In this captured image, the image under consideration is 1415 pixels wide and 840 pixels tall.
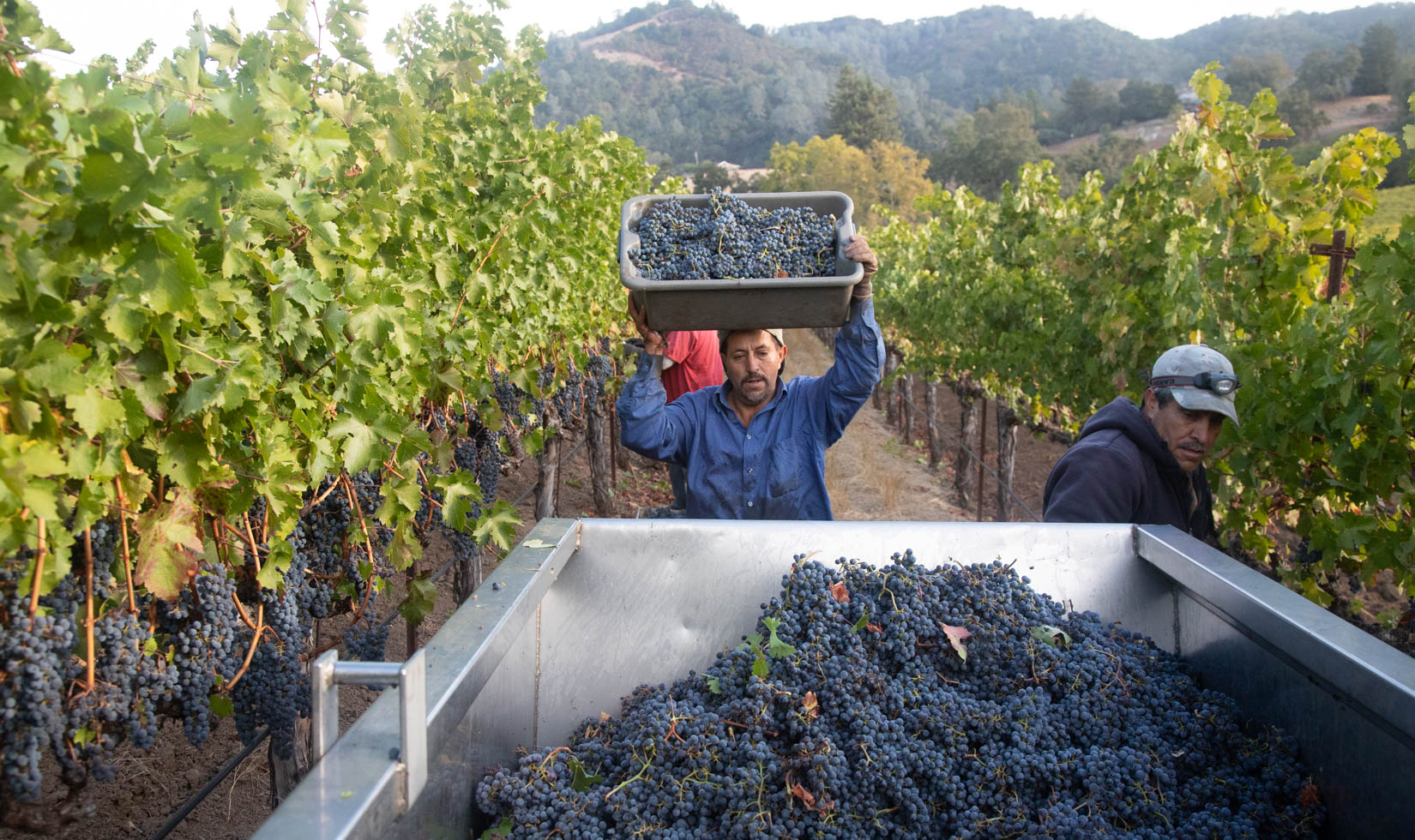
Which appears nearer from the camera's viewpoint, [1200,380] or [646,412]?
[1200,380]

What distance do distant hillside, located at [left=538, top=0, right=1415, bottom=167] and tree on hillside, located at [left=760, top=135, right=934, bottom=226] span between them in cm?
659

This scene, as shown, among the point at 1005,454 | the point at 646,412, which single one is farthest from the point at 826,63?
the point at 646,412

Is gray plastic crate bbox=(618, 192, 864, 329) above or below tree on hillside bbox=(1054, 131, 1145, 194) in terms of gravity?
below

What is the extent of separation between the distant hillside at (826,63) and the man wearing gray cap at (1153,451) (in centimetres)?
6808

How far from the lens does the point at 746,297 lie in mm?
2467

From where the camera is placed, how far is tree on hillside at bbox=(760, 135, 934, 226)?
57438 mm

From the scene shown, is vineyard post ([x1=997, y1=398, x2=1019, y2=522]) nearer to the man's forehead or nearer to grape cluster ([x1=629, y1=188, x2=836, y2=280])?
the man's forehead

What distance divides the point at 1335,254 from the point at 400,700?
15.1ft

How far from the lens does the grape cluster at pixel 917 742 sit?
1.60 meters

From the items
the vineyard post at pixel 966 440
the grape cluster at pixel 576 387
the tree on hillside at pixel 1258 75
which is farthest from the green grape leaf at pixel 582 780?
the tree on hillside at pixel 1258 75

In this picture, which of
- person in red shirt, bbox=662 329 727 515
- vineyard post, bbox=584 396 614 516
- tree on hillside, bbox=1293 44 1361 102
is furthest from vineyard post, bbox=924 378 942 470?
tree on hillside, bbox=1293 44 1361 102

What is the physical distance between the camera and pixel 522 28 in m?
5.94

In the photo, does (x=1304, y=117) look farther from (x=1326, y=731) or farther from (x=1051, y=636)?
(x=1326, y=731)

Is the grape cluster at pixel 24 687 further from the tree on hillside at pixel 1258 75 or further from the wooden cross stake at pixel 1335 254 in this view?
the tree on hillside at pixel 1258 75
